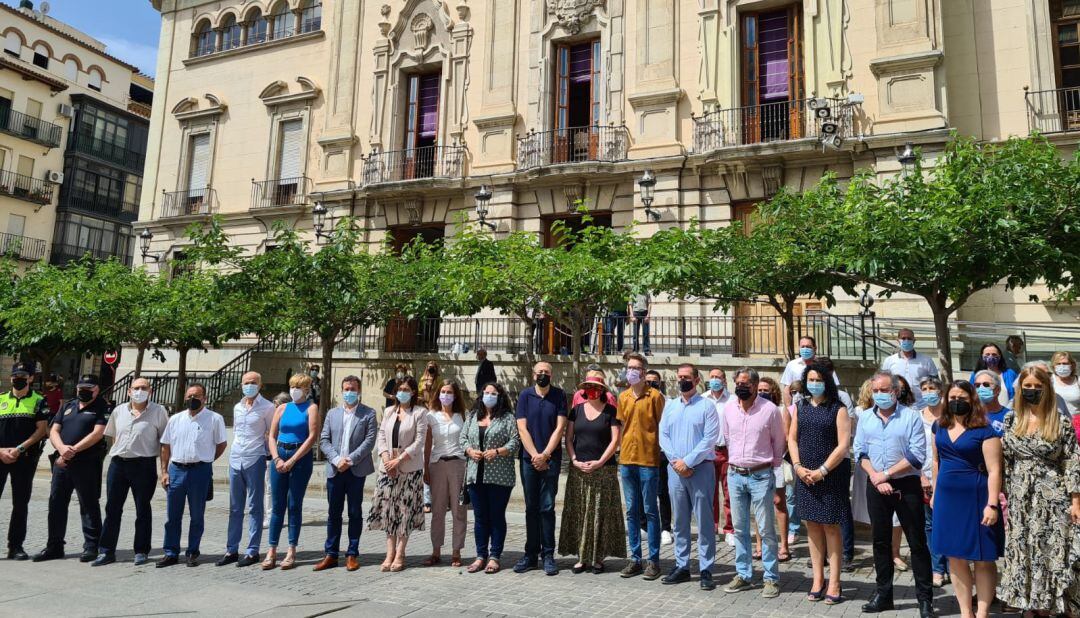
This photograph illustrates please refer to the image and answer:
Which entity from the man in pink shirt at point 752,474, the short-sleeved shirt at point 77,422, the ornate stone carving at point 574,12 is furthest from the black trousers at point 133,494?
the ornate stone carving at point 574,12

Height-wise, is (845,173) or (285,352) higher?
(845,173)

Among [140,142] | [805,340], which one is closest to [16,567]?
[805,340]

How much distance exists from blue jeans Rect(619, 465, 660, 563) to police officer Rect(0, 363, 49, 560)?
6.01m

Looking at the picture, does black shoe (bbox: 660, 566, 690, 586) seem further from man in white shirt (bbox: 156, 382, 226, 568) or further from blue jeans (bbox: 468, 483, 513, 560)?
man in white shirt (bbox: 156, 382, 226, 568)

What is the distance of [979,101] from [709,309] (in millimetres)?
7426

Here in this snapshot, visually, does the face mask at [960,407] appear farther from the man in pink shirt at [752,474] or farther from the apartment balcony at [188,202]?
the apartment balcony at [188,202]

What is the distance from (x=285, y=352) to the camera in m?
20.0

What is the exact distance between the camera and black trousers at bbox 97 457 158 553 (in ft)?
23.4

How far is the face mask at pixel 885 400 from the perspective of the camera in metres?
5.65

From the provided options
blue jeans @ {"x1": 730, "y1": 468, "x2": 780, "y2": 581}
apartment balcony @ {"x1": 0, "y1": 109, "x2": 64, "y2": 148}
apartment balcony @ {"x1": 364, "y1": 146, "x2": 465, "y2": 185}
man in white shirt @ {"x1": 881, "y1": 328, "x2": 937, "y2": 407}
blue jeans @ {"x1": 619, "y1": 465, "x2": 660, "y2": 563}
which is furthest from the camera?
apartment balcony @ {"x1": 0, "y1": 109, "x2": 64, "y2": 148}

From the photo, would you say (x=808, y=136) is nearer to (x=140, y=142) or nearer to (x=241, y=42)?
(x=241, y=42)

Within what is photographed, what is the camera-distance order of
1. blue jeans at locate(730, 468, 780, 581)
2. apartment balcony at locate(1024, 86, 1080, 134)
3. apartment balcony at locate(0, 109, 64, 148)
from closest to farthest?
blue jeans at locate(730, 468, 780, 581) < apartment balcony at locate(1024, 86, 1080, 134) < apartment balcony at locate(0, 109, 64, 148)

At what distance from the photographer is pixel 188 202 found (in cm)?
2533

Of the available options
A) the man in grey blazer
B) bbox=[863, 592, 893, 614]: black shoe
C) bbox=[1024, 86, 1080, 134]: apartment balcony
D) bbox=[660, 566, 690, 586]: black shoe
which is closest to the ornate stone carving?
bbox=[1024, 86, 1080, 134]: apartment balcony
